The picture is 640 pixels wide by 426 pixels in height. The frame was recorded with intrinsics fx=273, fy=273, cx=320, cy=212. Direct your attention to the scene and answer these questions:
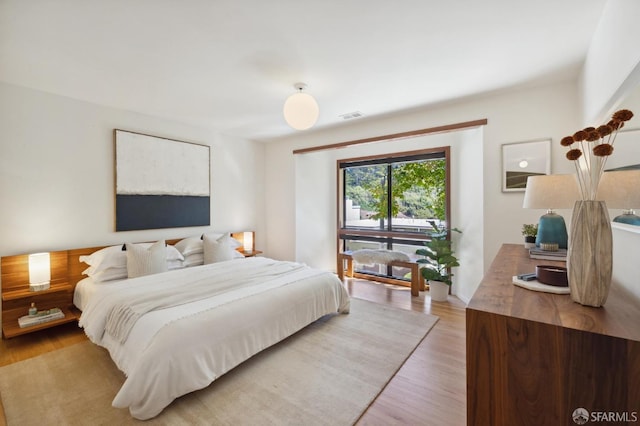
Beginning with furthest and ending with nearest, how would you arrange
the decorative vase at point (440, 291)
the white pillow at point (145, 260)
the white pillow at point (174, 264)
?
the decorative vase at point (440, 291) → the white pillow at point (174, 264) → the white pillow at point (145, 260)

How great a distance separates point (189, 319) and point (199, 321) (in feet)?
0.23

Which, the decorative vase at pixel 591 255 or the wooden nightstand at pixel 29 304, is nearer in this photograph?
the decorative vase at pixel 591 255

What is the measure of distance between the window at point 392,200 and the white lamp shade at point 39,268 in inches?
162

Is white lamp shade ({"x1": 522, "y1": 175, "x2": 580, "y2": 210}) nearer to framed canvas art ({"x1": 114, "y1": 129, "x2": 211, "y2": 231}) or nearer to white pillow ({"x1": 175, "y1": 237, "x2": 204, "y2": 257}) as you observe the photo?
white pillow ({"x1": 175, "y1": 237, "x2": 204, "y2": 257})

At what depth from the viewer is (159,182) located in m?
3.80

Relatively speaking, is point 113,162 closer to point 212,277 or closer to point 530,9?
point 212,277

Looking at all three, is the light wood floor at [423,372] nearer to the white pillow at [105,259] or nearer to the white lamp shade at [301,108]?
the white pillow at [105,259]

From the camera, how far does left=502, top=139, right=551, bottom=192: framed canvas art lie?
9.25 ft

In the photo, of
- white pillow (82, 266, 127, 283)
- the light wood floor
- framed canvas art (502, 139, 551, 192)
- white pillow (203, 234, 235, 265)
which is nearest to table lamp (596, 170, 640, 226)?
the light wood floor

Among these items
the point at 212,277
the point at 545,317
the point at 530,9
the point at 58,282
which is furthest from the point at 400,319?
the point at 58,282

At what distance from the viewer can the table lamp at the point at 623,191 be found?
47.8 inches

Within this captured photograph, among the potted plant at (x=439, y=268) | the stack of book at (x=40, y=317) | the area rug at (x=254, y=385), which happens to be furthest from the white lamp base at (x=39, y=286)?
the potted plant at (x=439, y=268)

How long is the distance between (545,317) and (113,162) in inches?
170

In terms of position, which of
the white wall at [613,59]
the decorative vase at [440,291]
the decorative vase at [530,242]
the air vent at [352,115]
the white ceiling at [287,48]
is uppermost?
the air vent at [352,115]
